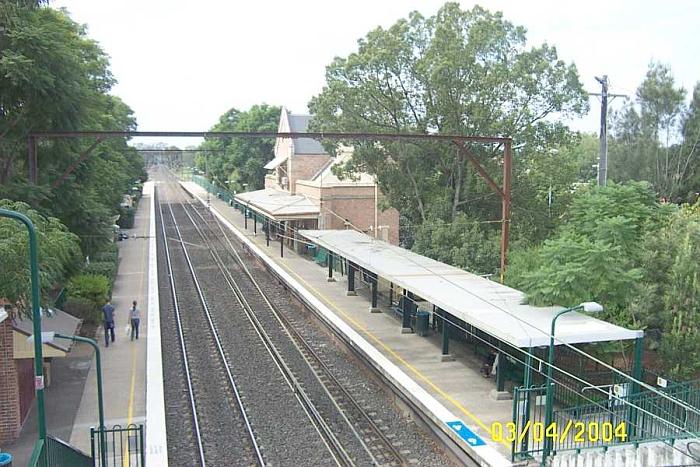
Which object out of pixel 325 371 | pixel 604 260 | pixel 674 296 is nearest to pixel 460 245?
pixel 325 371

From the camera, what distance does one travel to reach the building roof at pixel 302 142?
5238 cm

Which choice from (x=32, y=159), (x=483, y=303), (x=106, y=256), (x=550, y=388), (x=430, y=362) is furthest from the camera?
(x=106, y=256)

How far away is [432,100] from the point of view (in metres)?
30.8

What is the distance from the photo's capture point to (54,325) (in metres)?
16.9

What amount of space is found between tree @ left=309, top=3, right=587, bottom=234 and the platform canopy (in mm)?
6898

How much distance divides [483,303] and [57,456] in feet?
33.9

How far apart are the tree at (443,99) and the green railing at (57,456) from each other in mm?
21502

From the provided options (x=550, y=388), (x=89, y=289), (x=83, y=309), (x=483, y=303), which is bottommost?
(x=83, y=309)

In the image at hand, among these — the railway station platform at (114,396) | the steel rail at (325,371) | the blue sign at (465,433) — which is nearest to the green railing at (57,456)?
the railway station platform at (114,396)

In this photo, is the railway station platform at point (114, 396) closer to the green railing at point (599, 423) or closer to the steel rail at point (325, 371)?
the steel rail at point (325, 371)

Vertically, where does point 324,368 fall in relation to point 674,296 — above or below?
below

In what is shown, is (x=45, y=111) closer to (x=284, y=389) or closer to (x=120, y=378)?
(x=120, y=378)

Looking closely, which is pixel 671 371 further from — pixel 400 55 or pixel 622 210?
pixel 400 55

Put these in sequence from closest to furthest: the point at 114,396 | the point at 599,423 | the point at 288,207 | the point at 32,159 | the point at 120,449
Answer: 1. the point at 599,423
2. the point at 120,449
3. the point at 114,396
4. the point at 32,159
5. the point at 288,207
